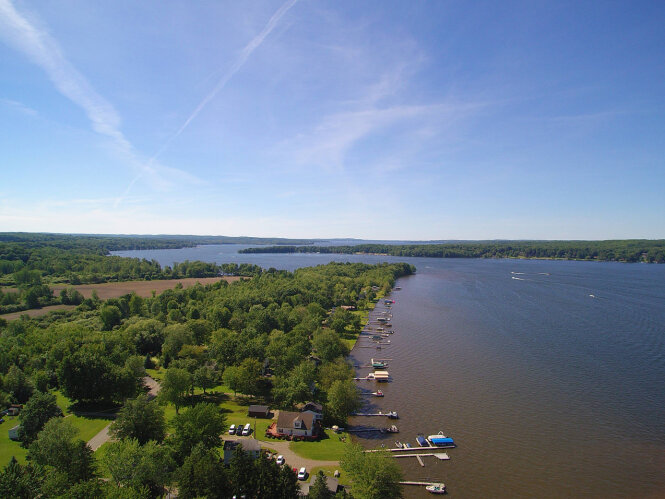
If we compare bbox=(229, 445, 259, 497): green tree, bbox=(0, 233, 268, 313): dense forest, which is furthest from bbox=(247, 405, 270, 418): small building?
bbox=(0, 233, 268, 313): dense forest

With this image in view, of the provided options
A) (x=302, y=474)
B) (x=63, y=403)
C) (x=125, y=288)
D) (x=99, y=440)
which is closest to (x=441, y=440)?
(x=302, y=474)

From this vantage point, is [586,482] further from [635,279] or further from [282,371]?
[635,279]

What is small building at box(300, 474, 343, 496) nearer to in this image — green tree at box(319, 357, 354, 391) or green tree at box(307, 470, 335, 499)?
green tree at box(307, 470, 335, 499)

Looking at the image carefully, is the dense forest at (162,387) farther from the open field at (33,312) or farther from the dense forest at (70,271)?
the dense forest at (70,271)


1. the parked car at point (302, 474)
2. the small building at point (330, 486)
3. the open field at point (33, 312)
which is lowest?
the open field at point (33, 312)

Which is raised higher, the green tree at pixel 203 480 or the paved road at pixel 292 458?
the green tree at pixel 203 480

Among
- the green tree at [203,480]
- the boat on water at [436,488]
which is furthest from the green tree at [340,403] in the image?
the green tree at [203,480]

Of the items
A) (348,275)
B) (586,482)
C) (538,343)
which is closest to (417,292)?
(348,275)
